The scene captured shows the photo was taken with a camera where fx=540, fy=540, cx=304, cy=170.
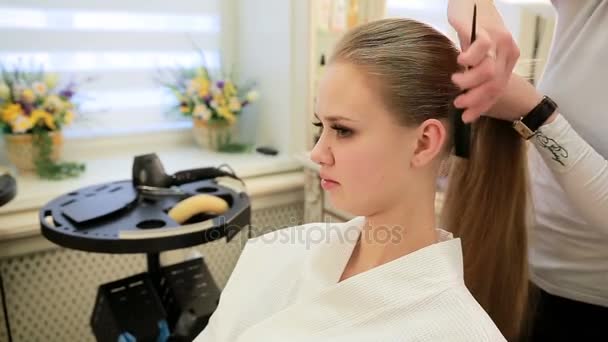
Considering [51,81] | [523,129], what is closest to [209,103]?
[51,81]

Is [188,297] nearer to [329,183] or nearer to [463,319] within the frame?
[329,183]

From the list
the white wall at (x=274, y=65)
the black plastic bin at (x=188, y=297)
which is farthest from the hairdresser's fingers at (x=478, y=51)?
the white wall at (x=274, y=65)

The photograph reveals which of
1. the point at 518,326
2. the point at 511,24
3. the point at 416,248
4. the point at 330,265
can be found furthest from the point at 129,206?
the point at 511,24

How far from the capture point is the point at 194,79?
75.6 inches

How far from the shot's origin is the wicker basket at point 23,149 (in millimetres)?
1637

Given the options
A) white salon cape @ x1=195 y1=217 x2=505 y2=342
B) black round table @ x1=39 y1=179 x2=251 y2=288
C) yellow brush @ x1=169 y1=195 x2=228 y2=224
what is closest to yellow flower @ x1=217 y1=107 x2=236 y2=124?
black round table @ x1=39 y1=179 x2=251 y2=288

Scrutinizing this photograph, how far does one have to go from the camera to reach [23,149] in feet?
5.42

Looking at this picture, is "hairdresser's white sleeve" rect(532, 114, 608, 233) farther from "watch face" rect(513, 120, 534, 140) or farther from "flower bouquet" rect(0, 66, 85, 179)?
"flower bouquet" rect(0, 66, 85, 179)

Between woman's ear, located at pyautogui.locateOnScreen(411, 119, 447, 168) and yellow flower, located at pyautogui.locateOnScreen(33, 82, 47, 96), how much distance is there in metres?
1.30

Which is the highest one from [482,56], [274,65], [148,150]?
[482,56]

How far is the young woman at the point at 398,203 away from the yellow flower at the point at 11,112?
41.7 inches

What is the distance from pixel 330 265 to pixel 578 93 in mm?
475

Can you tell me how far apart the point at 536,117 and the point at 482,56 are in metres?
0.21

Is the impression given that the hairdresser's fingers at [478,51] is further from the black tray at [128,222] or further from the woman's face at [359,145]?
the black tray at [128,222]
